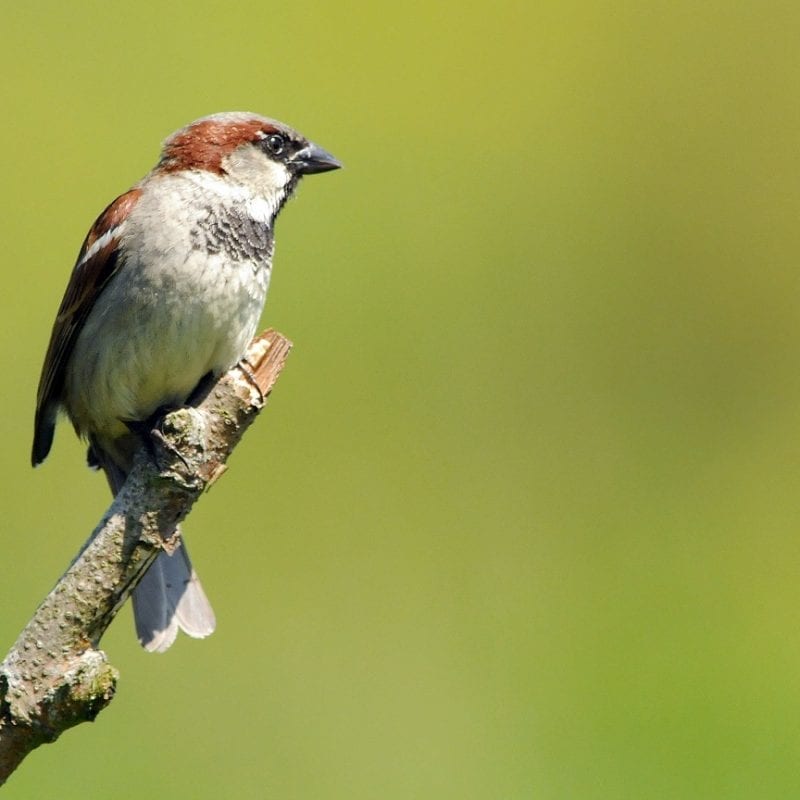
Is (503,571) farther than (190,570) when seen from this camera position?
Yes

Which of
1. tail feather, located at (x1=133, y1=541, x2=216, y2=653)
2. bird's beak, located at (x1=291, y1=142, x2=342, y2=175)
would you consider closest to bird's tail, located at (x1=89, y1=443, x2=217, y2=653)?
tail feather, located at (x1=133, y1=541, x2=216, y2=653)

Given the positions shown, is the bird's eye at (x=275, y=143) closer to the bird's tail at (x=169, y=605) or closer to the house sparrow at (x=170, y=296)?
the house sparrow at (x=170, y=296)

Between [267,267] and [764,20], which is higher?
[764,20]

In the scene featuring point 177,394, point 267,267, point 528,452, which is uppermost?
point 528,452

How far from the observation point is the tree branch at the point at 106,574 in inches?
81.6

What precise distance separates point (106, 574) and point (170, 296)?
87 centimetres

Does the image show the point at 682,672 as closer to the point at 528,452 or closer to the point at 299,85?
the point at 528,452

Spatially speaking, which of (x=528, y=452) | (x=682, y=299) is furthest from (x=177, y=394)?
(x=682, y=299)

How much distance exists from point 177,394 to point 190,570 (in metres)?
0.41

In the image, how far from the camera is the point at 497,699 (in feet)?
15.3

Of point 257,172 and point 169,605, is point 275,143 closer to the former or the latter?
point 257,172

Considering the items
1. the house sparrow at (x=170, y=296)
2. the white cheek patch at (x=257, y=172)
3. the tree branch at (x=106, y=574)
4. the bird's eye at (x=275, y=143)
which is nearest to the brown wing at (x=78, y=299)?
the house sparrow at (x=170, y=296)

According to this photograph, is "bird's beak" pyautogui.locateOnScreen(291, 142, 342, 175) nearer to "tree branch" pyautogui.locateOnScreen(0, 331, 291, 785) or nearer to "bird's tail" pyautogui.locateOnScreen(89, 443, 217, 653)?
"tree branch" pyautogui.locateOnScreen(0, 331, 291, 785)

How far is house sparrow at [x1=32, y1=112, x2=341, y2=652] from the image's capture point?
2951mm
